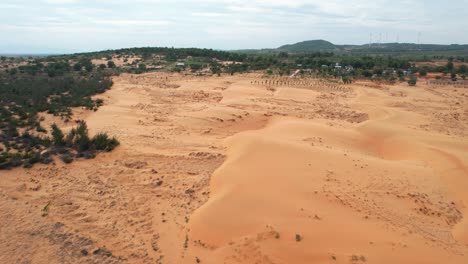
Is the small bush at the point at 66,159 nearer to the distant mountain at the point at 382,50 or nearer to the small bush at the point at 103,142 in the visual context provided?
the small bush at the point at 103,142

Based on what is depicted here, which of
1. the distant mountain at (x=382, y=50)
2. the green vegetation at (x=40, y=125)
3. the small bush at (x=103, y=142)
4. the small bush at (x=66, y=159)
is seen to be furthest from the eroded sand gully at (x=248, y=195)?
the distant mountain at (x=382, y=50)

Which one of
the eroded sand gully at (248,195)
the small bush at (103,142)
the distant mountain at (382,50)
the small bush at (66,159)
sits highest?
the distant mountain at (382,50)

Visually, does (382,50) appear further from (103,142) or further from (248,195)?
(248,195)

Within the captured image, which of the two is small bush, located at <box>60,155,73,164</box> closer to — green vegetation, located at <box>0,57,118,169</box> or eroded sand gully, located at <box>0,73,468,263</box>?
green vegetation, located at <box>0,57,118,169</box>

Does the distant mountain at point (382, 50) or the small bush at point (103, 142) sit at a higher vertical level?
the distant mountain at point (382, 50)

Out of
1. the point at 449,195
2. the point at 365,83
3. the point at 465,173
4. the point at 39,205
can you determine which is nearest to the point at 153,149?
the point at 39,205

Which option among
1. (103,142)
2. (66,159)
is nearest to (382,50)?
(103,142)

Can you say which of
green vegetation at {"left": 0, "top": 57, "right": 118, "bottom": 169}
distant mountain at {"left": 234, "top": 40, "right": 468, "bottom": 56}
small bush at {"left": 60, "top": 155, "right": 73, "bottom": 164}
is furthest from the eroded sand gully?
distant mountain at {"left": 234, "top": 40, "right": 468, "bottom": 56}

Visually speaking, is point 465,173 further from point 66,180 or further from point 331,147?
point 66,180
